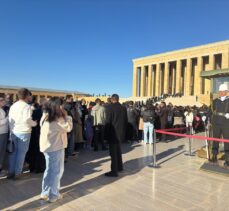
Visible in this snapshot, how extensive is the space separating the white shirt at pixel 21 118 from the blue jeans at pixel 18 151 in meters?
0.13

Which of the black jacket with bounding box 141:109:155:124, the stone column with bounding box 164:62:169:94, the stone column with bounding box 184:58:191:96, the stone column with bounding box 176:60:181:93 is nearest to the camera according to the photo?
the black jacket with bounding box 141:109:155:124

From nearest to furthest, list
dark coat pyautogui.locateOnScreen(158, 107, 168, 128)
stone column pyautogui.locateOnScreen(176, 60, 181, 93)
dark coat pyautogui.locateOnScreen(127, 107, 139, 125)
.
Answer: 1. dark coat pyautogui.locateOnScreen(127, 107, 139, 125)
2. dark coat pyautogui.locateOnScreen(158, 107, 168, 128)
3. stone column pyautogui.locateOnScreen(176, 60, 181, 93)

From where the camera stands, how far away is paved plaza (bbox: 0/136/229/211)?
4.54 meters

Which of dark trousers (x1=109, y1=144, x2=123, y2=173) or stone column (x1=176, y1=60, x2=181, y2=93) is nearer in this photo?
dark trousers (x1=109, y1=144, x2=123, y2=173)

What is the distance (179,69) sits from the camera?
176ft

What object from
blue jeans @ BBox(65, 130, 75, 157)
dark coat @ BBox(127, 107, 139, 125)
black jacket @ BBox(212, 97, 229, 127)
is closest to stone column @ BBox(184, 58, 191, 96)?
dark coat @ BBox(127, 107, 139, 125)

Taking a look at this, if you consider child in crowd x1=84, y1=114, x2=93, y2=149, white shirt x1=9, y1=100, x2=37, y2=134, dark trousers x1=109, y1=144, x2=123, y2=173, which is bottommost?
dark trousers x1=109, y1=144, x2=123, y2=173

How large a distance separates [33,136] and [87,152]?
10.1 ft

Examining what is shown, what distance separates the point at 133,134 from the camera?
12.5 metres

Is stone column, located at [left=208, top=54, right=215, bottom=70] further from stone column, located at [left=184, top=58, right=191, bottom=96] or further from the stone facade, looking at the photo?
stone column, located at [left=184, top=58, right=191, bottom=96]

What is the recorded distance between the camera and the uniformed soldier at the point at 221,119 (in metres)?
6.86

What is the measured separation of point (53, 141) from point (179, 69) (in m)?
51.7

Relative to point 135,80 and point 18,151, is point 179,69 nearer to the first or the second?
point 135,80

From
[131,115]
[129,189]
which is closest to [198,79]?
[131,115]
